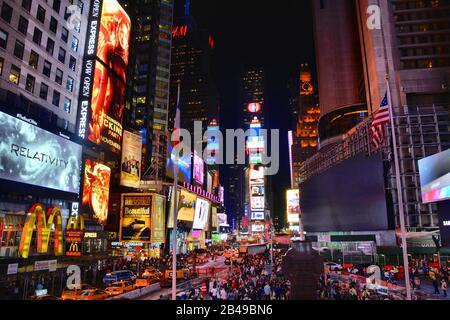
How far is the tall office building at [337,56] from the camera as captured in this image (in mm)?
113938

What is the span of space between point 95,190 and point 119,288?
23319mm

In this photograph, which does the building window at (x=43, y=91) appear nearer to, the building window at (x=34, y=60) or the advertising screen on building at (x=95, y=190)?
the building window at (x=34, y=60)

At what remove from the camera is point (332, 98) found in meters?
115

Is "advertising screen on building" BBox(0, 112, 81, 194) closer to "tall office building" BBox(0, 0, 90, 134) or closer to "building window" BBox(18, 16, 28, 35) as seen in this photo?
"tall office building" BBox(0, 0, 90, 134)

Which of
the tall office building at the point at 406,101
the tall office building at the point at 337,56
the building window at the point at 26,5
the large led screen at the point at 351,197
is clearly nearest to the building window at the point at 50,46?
the building window at the point at 26,5

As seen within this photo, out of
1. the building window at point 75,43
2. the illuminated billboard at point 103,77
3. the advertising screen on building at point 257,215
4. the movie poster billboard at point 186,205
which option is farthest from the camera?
the advertising screen on building at point 257,215

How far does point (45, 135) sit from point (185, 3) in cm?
17782

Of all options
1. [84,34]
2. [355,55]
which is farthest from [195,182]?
[355,55]

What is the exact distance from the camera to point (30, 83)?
38.2 meters

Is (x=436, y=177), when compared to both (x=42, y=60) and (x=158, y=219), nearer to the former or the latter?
(x=158, y=219)

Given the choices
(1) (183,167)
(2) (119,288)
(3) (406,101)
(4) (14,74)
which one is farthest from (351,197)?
(4) (14,74)

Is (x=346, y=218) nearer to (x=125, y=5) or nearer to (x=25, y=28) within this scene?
(x=25, y=28)

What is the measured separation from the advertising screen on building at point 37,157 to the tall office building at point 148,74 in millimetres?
47806

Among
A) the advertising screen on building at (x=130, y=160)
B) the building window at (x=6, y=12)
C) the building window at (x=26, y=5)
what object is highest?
the building window at (x=26, y=5)
